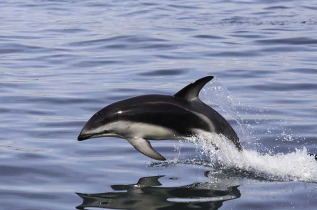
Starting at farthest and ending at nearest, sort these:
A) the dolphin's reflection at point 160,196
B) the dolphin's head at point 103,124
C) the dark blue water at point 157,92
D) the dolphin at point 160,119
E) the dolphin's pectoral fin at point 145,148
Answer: the dolphin's head at point 103,124 → the dolphin at point 160,119 → the dolphin's pectoral fin at point 145,148 → the dark blue water at point 157,92 → the dolphin's reflection at point 160,196

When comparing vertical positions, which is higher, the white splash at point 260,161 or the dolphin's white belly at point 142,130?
the dolphin's white belly at point 142,130

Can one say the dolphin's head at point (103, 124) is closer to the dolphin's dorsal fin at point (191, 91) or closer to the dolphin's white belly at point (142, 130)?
the dolphin's white belly at point (142, 130)

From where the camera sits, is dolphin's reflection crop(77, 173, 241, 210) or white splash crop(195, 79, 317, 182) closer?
dolphin's reflection crop(77, 173, 241, 210)

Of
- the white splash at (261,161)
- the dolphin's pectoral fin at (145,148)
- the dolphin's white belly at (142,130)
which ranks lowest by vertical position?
the white splash at (261,161)

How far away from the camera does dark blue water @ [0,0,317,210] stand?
9055 mm

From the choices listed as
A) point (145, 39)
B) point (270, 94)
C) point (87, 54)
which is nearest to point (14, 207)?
point (270, 94)

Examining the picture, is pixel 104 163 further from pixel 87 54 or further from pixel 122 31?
pixel 122 31

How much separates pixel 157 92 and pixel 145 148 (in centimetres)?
529

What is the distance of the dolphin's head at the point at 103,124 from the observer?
31.4 ft

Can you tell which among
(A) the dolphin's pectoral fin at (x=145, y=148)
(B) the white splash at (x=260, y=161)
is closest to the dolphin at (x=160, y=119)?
(A) the dolphin's pectoral fin at (x=145, y=148)

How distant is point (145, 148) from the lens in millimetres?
9383

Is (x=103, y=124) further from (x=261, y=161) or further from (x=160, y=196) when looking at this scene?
(x=261, y=161)

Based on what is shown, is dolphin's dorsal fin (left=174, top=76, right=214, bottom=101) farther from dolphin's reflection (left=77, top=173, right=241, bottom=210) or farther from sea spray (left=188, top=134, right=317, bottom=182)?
dolphin's reflection (left=77, top=173, right=241, bottom=210)

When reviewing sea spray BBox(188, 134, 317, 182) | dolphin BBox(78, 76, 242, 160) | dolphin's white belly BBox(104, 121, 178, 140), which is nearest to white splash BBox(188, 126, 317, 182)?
sea spray BBox(188, 134, 317, 182)
